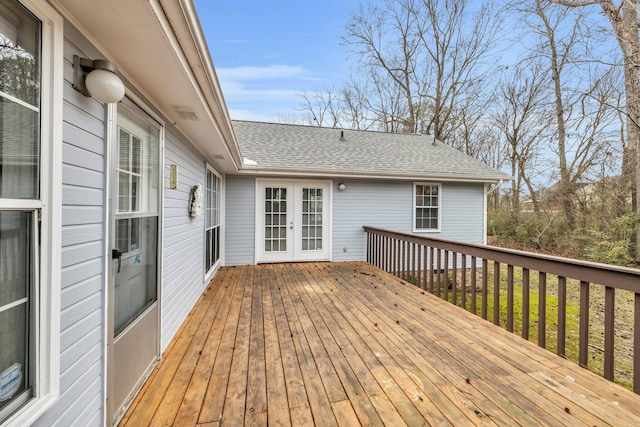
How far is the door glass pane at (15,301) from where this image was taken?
97cm

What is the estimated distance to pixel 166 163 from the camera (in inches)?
105

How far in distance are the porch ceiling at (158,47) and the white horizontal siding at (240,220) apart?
3.88m

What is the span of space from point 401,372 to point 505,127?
1378 centimetres

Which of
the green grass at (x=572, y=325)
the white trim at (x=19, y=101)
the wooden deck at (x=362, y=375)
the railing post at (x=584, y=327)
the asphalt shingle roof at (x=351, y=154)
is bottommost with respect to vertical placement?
the green grass at (x=572, y=325)

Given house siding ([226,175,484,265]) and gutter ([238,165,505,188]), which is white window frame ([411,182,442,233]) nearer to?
house siding ([226,175,484,265])

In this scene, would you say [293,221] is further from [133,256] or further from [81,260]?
[81,260]

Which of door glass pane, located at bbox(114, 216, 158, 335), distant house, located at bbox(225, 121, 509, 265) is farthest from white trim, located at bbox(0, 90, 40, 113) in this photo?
distant house, located at bbox(225, 121, 509, 265)

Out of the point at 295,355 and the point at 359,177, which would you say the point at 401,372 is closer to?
the point at 295,355

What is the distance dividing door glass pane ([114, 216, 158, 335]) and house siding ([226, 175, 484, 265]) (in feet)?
13.4

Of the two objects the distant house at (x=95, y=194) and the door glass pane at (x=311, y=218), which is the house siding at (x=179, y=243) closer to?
the distant house at (x=95, y=194)

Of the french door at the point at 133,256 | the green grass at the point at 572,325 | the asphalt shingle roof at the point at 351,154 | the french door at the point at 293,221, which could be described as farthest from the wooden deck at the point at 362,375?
the asphalt shingle roof at the point at 351,154

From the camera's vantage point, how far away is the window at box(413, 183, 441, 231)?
7.30m

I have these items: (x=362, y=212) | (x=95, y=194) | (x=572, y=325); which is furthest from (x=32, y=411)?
(x=362, y=212)

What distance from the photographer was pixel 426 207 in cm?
736
